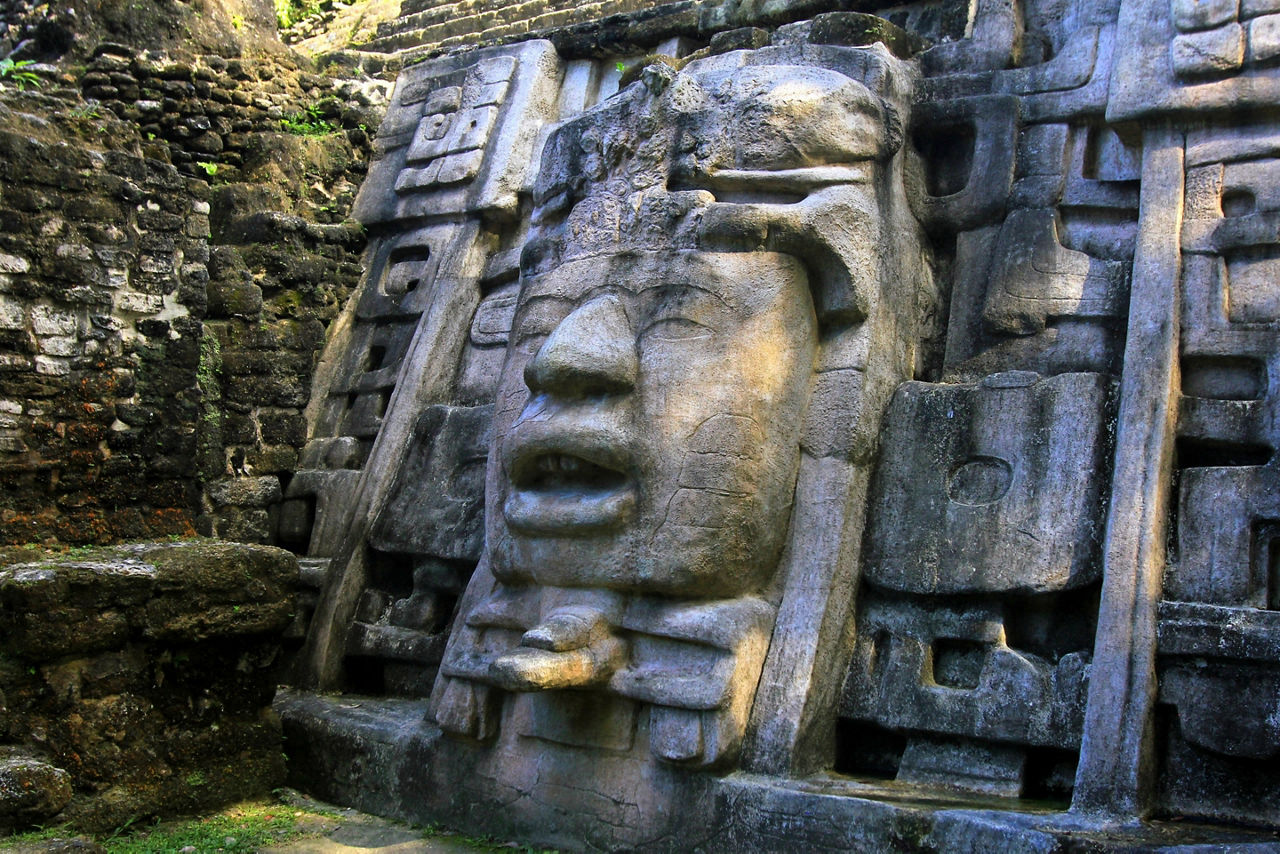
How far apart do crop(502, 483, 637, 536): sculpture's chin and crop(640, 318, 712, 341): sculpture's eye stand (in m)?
0.49

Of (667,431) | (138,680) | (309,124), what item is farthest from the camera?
(309,124)

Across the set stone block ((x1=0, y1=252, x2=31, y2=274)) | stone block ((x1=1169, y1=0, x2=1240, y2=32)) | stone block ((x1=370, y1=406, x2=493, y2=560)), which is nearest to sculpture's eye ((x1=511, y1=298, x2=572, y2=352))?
stone block ((x1=370, y1=406, x2=493, y2=560))

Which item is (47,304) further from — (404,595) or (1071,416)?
(1071,416)

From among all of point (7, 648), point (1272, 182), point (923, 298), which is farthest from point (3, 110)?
point (1272, 182)

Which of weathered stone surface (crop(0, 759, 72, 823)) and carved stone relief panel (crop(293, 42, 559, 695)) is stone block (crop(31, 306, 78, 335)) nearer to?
carved stone relief panel (crop(293, 42, 559, 695))

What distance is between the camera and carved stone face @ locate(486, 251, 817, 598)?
12.8ft

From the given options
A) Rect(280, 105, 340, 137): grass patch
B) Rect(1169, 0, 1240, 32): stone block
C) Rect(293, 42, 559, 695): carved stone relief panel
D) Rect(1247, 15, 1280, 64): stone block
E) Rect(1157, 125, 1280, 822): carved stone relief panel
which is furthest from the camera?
Rect(280, 105, 340, 137): grass patch

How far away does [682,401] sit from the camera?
13.0ft

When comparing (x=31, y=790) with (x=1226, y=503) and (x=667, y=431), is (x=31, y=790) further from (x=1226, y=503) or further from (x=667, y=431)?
(x=1226, y=503)

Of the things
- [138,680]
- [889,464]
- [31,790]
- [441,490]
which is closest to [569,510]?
[889,464]

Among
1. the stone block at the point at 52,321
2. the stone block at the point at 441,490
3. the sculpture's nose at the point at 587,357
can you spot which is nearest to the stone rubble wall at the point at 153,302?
the stone block at the point at 52,321

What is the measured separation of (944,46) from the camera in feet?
16.4

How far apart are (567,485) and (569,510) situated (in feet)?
0.44

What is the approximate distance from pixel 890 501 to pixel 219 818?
8.26 feet
